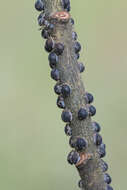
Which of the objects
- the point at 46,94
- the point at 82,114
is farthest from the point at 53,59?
the point at 46,94

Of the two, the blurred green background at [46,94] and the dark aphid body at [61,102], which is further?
the blurred green background at [46,94]

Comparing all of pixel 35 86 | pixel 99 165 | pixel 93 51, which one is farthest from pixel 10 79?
pixel 99 165

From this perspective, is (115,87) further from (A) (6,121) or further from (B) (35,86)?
(A) (6,121)

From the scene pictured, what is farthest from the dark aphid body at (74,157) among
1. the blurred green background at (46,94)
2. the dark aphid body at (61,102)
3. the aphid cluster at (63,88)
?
the blurred green background at (46,94)

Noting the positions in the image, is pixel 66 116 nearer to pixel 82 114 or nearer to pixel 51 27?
pixel 82 114

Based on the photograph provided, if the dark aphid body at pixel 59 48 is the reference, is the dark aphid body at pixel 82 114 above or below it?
below

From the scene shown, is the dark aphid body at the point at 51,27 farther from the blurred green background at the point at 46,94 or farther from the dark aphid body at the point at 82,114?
the blurred green background at the point at 46,94

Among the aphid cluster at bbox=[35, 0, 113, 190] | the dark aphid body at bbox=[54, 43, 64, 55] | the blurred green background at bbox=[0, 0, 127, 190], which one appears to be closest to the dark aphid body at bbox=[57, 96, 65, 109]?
the aphid cluster at bbox=[35, 0, 113, 190]
